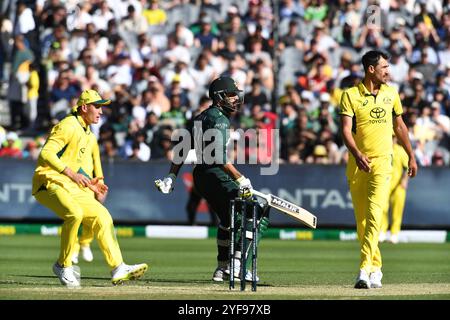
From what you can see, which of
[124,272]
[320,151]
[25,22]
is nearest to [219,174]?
[124,272]

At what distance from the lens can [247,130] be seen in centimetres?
2431

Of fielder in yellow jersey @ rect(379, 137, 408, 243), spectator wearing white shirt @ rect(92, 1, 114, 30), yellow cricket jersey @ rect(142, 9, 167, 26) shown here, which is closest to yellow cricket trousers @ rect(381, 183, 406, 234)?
fielder in yellow jersey @ rect(379, 137, 408, 243)

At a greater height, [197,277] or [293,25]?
[293,25]

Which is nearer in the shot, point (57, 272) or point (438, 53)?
point (57, 272)

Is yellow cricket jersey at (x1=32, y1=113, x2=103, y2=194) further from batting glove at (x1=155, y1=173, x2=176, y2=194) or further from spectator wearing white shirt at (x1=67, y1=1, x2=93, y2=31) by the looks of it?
spectator wearing white shirt at (x1=67, y1=1, x2=93, y2=31)

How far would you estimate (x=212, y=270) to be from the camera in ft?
52.6

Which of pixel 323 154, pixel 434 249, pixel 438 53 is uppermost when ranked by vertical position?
pixel 438 53

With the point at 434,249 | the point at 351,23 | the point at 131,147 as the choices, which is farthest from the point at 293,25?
the point at 434,249

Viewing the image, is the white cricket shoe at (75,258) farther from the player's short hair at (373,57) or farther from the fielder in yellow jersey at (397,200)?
the fielder in yellow jersey at (397,200)

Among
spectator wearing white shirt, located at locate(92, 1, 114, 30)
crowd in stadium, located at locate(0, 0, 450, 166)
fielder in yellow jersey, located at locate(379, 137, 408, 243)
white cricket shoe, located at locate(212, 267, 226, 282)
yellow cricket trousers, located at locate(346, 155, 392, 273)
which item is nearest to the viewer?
yellow cricket trousers, located at locate(346, 155, 392, 273)

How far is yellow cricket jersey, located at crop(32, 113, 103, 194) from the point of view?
13133mm

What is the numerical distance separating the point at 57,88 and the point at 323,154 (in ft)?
18.8

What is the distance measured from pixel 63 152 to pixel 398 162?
9726mm

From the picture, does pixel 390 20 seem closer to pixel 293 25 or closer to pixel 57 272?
pixel 293 25
